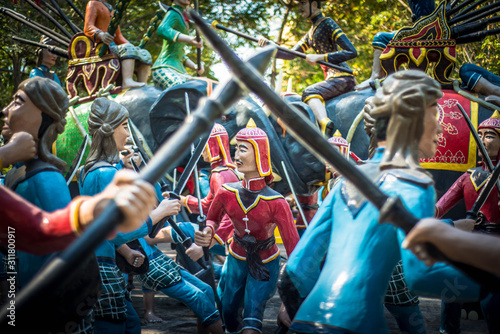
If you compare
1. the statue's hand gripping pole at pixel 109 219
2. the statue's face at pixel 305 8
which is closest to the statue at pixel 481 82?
the statue's face at pixel 305 8

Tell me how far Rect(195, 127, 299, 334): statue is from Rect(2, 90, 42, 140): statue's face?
6.04 feet

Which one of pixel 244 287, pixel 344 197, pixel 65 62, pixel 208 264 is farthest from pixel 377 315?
pixel 65 62

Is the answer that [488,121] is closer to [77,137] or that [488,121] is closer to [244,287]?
[244,287]

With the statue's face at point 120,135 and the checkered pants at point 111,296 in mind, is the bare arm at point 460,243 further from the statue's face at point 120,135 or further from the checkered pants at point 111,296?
the statue's face at point 120,135

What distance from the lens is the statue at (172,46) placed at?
765 cm

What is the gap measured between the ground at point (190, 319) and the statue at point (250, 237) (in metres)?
0.82

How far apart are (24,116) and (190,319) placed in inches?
125

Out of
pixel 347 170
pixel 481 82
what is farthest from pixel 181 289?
pixel 481 82

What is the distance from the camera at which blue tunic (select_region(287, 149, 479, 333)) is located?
6.27ft

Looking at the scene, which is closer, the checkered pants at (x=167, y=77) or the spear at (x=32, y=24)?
the spear at (x=32, y=24)

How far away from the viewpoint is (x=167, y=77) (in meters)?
7.89

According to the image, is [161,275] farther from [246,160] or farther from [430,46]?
[430,46]

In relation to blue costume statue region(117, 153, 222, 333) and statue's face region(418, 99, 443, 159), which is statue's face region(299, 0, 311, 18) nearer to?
blue costume statue region(117, 153, 222, 333)

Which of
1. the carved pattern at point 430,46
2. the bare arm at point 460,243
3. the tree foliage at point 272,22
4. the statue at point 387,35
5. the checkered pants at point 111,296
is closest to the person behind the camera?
the bare arm at point 460,243
